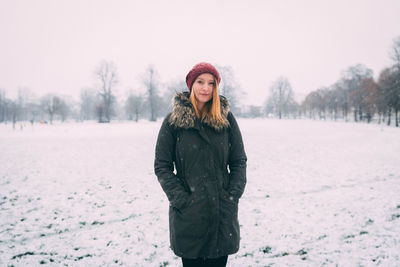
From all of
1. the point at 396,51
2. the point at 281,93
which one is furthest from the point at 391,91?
the point at 281,93

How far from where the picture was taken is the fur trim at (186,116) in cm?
213

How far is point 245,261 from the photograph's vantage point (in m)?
3.61

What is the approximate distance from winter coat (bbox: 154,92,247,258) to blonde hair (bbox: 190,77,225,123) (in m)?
0.05

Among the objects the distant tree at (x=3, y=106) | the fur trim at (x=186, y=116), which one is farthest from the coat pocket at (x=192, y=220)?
the distant tree at (x=3, y=106)

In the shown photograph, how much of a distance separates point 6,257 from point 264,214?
17.7 feet

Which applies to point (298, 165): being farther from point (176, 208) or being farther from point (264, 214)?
point (176, 208)

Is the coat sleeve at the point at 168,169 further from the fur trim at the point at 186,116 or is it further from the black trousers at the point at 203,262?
the black trousers at the point at 203,262

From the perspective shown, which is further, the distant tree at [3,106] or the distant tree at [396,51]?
the distant tree at [3,106]

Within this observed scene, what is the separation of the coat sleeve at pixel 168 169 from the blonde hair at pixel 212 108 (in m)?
0.37

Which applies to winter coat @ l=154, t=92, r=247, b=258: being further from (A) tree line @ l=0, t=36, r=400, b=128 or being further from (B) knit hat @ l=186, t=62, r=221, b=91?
(A) tree line @ l=0, t=36, r=400, b=128

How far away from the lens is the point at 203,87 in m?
2.24

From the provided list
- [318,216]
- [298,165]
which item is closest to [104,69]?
[298,165]

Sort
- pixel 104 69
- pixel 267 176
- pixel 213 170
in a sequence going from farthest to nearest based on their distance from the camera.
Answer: pixel 104 69, pixel 267 176, pixel 213 170

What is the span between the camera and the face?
2.25m
